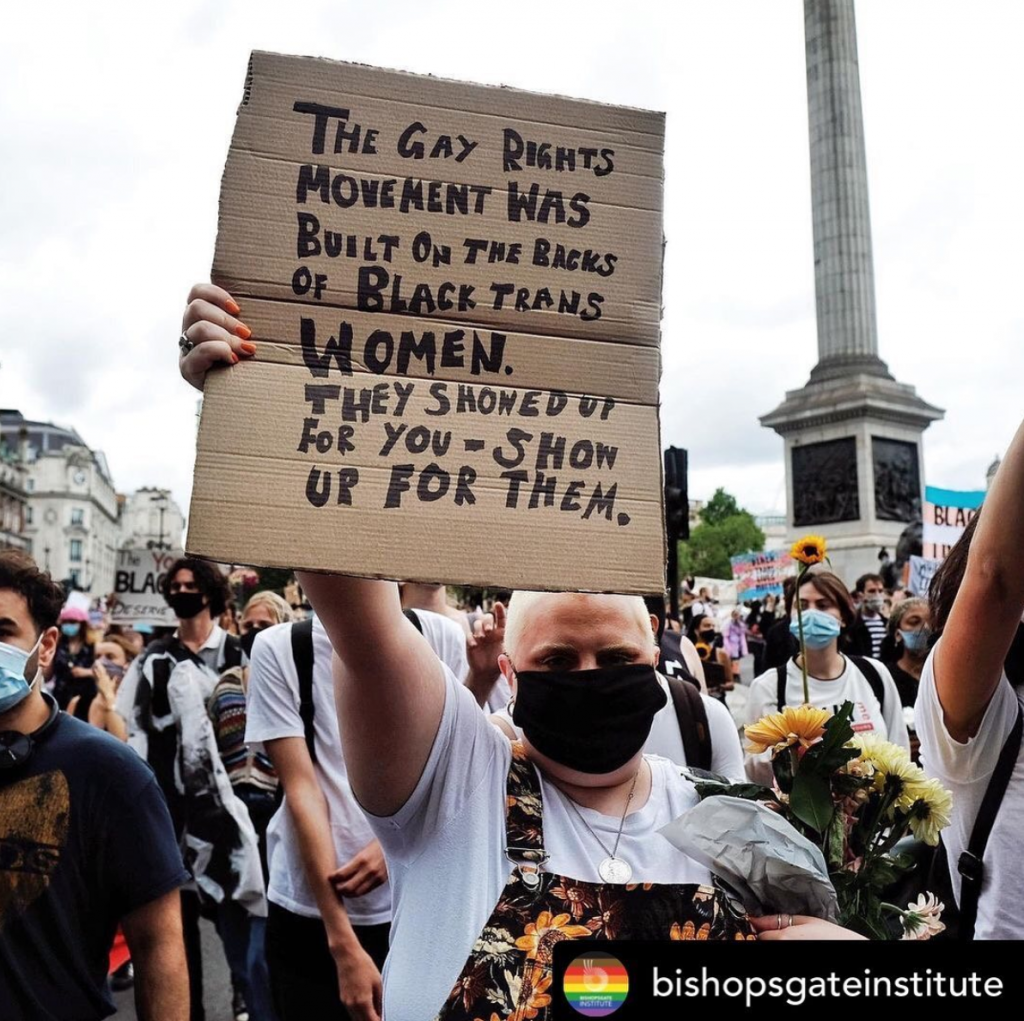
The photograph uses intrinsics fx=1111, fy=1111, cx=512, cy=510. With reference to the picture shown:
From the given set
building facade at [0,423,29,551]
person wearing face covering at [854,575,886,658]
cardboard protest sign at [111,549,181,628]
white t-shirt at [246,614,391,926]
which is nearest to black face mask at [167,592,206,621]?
white t-shirt at [246,614,391,926]

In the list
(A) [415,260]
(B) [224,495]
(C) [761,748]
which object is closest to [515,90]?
(A) [415,260]

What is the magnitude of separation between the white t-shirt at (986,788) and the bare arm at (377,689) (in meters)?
1.03

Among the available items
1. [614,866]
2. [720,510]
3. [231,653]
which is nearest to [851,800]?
[614,866]

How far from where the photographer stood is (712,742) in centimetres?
285

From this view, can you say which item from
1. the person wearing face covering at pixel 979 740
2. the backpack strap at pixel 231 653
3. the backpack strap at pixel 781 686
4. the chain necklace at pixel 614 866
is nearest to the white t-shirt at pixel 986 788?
the person wearing face covering at pixel 979 740

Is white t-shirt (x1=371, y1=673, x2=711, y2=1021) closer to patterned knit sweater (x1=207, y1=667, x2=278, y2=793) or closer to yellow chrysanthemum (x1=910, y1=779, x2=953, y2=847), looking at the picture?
yellow chrysanthemum (x1=910, y1=779, x2=953, y2=847)

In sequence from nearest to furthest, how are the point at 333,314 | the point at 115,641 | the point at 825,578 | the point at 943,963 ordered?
the point at 943,963 < the point at 333,314 < the point at 825,578 < the point at 115,641

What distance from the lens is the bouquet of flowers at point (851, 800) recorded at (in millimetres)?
1741

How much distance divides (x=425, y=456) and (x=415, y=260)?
32 cm

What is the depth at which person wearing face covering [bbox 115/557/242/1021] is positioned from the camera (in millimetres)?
4598

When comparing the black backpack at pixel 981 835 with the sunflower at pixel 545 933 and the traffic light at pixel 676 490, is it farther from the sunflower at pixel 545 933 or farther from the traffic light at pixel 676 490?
the traffic light at pixel 676 490

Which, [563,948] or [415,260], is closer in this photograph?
[563,948]

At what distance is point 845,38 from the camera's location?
78.0ft

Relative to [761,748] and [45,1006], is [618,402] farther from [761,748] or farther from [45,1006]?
[45,1006]
